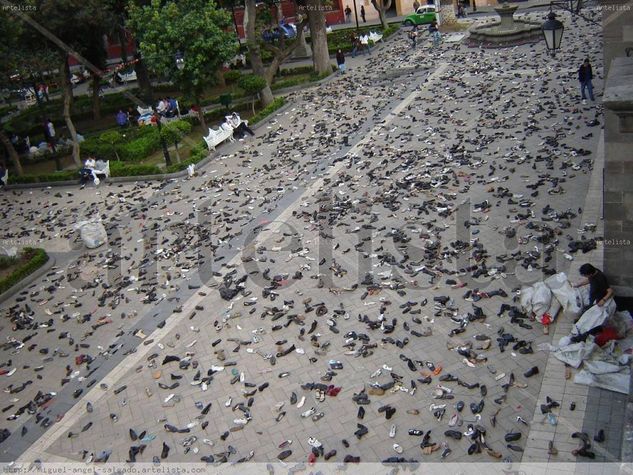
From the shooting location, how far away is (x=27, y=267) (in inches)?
569

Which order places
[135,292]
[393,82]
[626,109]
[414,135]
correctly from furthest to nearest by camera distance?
[393,82]
[414,135]
[135,292]
[626,109]

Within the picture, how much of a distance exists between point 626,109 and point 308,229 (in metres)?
7.41

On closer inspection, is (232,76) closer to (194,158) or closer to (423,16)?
(423,16)

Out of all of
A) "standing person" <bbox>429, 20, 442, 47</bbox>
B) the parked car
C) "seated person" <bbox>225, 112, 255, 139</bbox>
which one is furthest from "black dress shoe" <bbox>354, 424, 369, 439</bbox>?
the parked car

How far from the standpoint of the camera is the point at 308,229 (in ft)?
45.8

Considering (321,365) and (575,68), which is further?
(575,68)

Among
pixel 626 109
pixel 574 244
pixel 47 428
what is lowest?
pixel 47 428

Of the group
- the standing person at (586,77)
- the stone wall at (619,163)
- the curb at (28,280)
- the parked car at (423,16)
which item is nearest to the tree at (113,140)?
the curb at (28,280)

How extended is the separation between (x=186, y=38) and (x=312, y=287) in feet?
41.8

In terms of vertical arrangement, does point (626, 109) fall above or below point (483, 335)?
above

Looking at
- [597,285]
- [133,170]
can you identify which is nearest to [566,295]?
[597,285]

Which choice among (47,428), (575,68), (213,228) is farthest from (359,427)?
(575,68)

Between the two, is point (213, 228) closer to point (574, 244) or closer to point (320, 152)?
point (320, 152)

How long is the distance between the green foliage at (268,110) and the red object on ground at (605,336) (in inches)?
644
